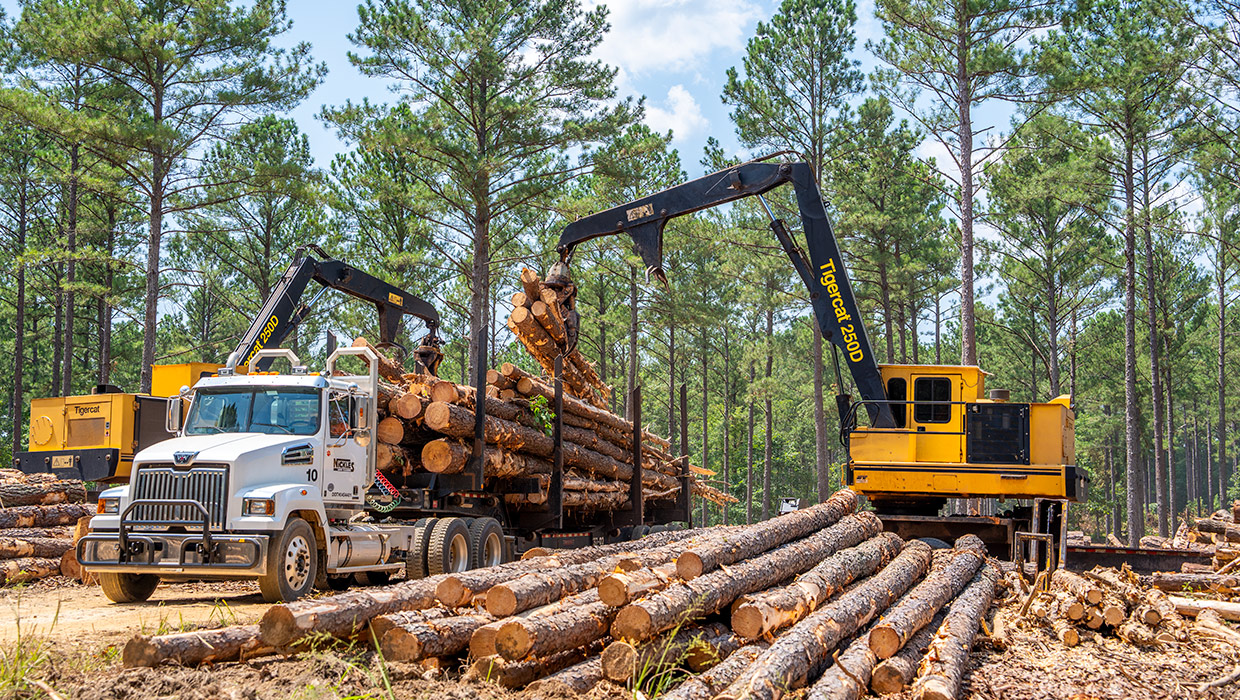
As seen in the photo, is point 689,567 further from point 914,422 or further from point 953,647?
point 914,422

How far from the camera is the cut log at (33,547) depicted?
491 inches

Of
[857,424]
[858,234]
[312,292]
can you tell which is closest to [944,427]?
[857,424]

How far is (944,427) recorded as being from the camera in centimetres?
1441

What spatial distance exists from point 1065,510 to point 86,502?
53.0 ft

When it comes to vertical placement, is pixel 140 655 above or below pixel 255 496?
below

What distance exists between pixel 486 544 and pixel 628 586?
577 centimetres

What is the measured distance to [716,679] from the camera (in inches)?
227

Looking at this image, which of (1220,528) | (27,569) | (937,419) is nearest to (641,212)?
(937,419)

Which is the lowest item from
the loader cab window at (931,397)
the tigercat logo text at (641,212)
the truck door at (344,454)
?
the truck door at (344,454)

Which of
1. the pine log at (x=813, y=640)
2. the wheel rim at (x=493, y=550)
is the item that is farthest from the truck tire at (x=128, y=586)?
the pine log at (x=813, y=640)

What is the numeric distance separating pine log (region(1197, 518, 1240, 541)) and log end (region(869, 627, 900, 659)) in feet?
36.5

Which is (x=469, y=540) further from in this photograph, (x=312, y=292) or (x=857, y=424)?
(x=312, y=292)

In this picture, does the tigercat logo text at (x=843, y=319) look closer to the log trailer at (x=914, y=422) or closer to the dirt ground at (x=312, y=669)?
the log trailer at (x=914, y=422)

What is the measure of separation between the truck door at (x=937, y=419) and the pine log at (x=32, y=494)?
1362 centimetres
